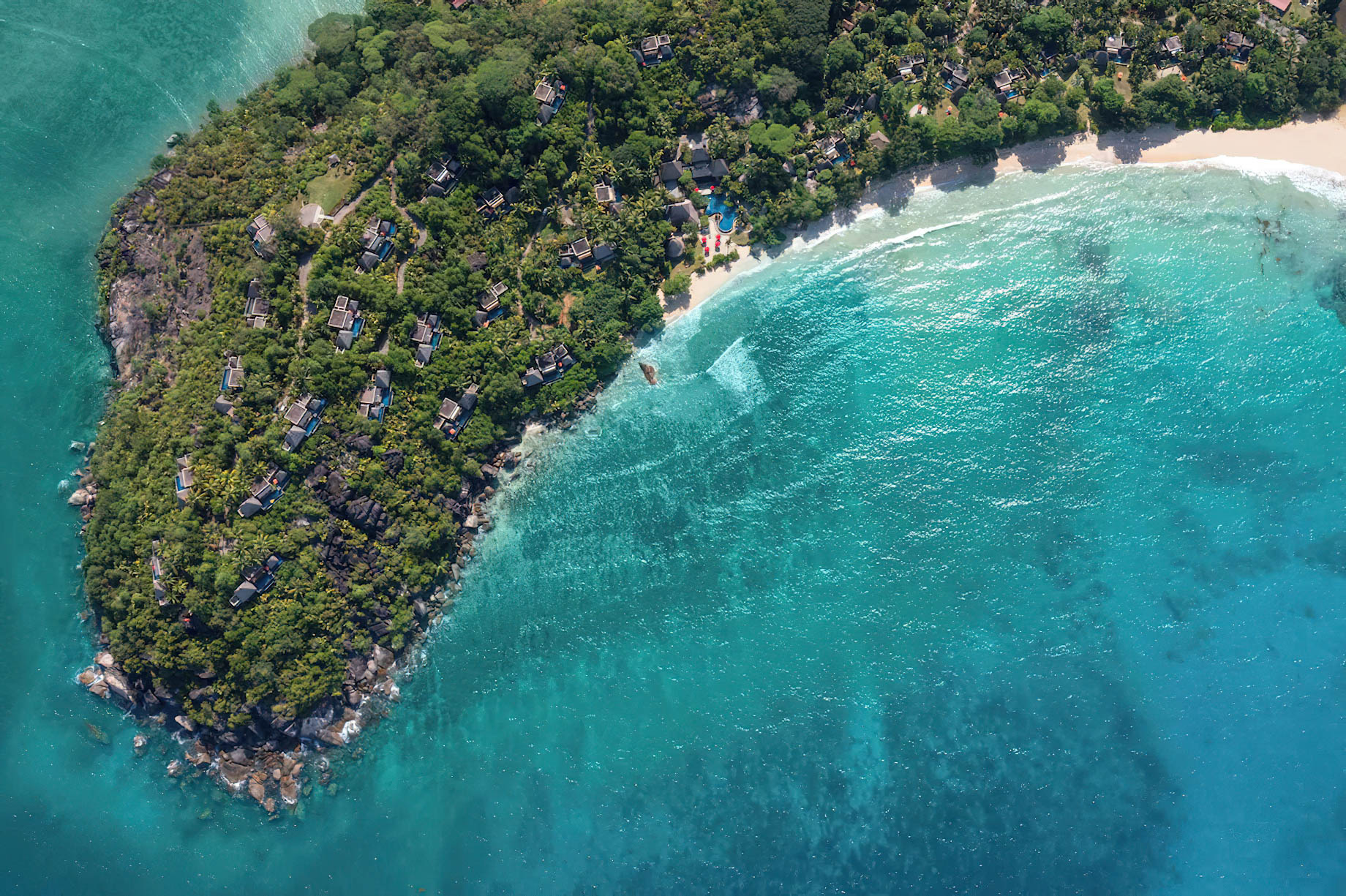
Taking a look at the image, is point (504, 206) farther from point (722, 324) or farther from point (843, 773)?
point (843, 773)

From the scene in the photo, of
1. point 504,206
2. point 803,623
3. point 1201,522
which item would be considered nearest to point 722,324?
point 504,206

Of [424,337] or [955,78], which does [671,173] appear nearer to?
[424,337]

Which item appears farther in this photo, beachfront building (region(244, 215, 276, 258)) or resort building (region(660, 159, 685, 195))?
resort building (region(660, 159, 685, 195))

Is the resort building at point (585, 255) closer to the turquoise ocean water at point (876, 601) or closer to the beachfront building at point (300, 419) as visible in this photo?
the turquoise ocean water at point (876, 601)

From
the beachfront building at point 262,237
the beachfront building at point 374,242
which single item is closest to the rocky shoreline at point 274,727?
the beachfront building at point 374,242

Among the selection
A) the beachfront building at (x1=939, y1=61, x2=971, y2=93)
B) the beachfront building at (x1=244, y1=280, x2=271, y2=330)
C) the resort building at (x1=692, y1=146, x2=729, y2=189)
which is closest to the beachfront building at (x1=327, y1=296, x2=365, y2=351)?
the beachfront building at (x1=244, y1=280, x2=271, y2=330)

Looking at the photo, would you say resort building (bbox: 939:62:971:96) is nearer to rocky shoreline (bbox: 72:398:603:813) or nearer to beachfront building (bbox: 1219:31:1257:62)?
beachfront building (bbox: 1219:31:1257:62)
